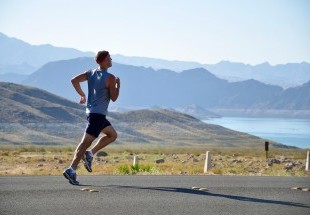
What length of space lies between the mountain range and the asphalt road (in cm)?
9857

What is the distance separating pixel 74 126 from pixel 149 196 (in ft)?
428

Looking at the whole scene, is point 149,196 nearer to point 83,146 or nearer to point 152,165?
point 83,146

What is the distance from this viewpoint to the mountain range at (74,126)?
4796 inches

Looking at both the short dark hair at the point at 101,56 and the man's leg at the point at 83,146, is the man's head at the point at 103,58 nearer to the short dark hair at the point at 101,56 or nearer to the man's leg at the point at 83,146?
the short dark hair at the point at 101,56

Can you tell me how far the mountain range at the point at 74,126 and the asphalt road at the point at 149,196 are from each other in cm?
9857

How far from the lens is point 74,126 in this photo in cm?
13750

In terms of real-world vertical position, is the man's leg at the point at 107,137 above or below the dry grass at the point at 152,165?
above

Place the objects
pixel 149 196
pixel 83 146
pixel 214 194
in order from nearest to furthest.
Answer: pixel 149 196 < pixel 214 194 < pixel 83 146

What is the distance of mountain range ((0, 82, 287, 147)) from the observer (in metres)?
122

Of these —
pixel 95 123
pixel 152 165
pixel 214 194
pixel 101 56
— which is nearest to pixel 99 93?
pixel 95 123

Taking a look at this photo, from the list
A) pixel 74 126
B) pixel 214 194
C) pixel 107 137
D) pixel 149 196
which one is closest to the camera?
pixel 149 196

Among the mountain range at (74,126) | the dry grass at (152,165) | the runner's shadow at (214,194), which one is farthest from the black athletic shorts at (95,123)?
the mountain range at (74,126)

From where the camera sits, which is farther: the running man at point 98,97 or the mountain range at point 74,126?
the mountain range at point 74,126

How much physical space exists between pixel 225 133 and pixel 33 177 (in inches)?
6139
